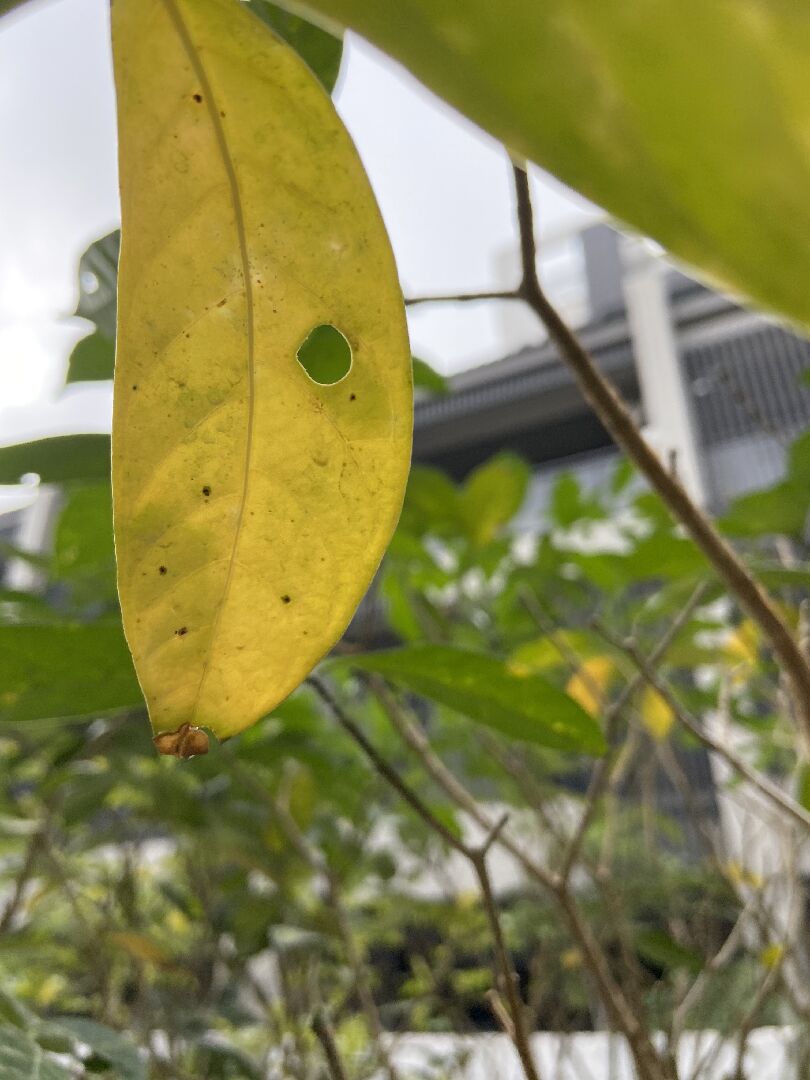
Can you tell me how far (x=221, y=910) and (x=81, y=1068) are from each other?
555mm

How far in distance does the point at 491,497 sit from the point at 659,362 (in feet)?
10.2

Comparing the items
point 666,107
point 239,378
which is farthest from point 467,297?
point 666,107

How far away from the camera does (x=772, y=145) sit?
0.29 feet

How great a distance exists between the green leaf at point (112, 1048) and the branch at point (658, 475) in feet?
1.19

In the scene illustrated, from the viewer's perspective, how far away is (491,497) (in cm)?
85

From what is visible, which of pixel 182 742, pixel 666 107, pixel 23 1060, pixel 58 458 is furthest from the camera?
pixel 58 458

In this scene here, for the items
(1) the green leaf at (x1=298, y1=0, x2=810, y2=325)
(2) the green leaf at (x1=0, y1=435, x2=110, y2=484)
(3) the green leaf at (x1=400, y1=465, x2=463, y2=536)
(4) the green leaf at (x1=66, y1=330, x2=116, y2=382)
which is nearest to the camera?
(1) the green leaf at (x1=298, y1=0, x2=810, y2=325)

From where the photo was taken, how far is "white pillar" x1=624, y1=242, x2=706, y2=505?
3.44 meters

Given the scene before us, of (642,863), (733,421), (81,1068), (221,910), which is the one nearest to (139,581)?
(81,1068)

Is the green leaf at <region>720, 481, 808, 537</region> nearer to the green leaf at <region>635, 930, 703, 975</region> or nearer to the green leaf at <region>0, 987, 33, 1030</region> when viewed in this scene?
the green leaf at <region>635, 930, 703, 975</region>

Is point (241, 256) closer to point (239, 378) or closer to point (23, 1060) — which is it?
point (239, 378)

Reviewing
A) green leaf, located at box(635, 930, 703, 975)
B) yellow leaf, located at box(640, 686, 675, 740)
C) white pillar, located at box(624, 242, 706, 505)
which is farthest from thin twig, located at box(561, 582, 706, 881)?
white pillar, located at box(624, 242, 706, 505)

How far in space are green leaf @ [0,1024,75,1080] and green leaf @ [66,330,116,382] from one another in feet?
1.25

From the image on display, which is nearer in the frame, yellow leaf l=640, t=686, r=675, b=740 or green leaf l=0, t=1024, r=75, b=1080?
green leaf l=0, t=1024, r=75, b=1080
